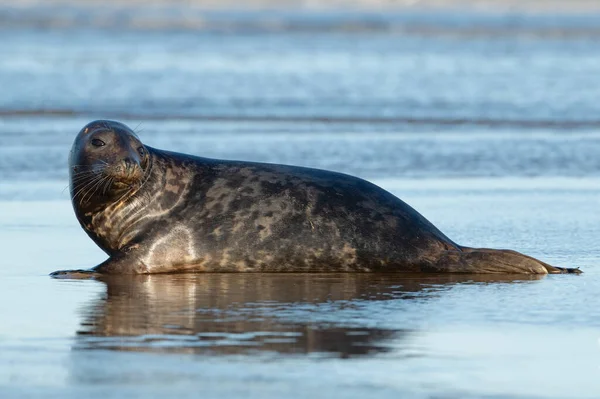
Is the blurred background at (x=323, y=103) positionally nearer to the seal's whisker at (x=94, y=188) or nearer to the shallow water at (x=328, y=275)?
the shallow water at (x=328, y=275)

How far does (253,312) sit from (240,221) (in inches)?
61.4

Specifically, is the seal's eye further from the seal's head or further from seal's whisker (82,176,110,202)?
seal's whisker (82,176,110,202)

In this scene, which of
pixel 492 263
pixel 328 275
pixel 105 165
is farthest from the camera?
pixel 105 165

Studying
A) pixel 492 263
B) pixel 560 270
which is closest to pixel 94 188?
pixel 492 263

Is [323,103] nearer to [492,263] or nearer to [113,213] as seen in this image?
[113,213]

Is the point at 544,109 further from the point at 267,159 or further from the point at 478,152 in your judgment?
the point at 267,159

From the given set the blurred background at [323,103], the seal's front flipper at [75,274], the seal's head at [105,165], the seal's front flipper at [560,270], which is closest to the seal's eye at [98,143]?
the seal's head at [105,165]

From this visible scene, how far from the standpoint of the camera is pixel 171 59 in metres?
27.6

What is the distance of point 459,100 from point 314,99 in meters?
1.97

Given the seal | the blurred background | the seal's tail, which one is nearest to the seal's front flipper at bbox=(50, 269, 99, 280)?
the seal

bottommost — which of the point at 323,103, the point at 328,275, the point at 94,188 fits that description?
the point at 328,275

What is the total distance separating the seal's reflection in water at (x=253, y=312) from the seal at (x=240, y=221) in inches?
5.8

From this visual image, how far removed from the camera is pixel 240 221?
748 cm

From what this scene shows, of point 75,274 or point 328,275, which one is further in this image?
point 328,275
